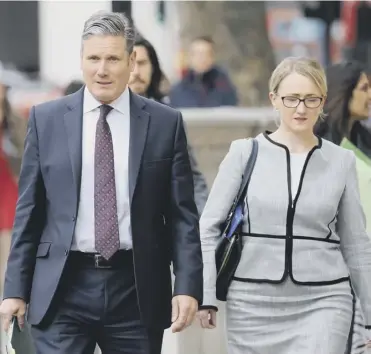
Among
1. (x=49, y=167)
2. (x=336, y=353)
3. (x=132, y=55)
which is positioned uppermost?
(x=132, y=55)

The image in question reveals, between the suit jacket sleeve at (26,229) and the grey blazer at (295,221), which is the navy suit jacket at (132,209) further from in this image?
the grey blazer at (295,221)

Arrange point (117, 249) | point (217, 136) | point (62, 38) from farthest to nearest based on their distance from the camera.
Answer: point (62, 38) < point (217, 136) < point (117, 249)

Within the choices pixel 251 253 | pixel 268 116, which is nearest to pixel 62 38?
pixel 268 116

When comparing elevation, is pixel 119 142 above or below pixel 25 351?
above

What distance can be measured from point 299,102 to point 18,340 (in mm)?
1565

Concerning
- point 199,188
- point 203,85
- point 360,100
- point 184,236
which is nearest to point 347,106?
point 360,100

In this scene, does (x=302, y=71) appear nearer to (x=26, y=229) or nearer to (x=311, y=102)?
(x=311, y=102)

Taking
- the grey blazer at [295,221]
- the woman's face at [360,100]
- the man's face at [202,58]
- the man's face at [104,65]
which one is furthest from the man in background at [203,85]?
the man's face at [104,65]

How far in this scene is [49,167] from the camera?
4938 millimetres

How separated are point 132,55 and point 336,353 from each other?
151cm

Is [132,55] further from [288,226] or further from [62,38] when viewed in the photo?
[62,38]

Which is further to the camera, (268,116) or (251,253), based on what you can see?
(268,116)

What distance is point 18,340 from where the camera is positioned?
5012 mm

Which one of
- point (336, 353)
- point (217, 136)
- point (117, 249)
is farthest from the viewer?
point (217, 136)
